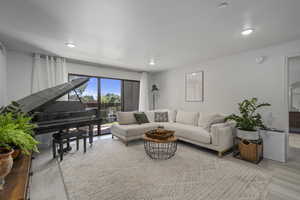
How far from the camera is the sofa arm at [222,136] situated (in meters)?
2.81

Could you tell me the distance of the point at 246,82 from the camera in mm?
3252

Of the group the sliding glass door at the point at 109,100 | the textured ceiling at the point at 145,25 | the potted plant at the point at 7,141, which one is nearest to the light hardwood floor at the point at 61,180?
the potted plant at the point at 7,141

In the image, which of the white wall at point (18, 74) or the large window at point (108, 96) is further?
the large window at point (108, 96)

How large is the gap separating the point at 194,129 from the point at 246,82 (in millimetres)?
1706

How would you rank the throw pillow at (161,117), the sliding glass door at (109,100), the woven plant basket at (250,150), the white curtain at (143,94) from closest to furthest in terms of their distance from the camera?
the woven plant basket at (250,150) < the throw pillow at (161,117) < the sliding glass door at (109,100) < the white curtain at (143,94)

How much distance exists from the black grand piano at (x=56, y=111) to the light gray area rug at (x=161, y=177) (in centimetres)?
74

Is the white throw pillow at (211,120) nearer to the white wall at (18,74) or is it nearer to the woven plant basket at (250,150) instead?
the woven plant basket at (250,150)

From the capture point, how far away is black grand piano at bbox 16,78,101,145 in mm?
2115

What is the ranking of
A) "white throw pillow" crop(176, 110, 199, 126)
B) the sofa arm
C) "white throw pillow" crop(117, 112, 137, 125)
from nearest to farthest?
the sofa arm, "white throw pillow" crop(176, 110, 199, 126), "white throw pillow" crop(117, 112, 137, 125)

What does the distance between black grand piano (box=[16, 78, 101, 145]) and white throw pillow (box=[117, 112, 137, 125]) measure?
0.69m

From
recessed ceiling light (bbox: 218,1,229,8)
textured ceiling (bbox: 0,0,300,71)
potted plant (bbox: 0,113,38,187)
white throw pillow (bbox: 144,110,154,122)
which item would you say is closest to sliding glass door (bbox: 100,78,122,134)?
white throw pillow (bbox: 144,110,154,122)

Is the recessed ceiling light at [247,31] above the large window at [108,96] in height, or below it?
above

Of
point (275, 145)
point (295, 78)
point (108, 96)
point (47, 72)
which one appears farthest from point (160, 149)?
point (295, 78)

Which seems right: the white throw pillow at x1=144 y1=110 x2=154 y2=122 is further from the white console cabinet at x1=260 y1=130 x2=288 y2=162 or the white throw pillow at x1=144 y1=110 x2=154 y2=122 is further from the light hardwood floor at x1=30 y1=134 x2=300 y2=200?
the white console cabinet at x1=260 y1=130 x2=288 y2=162
